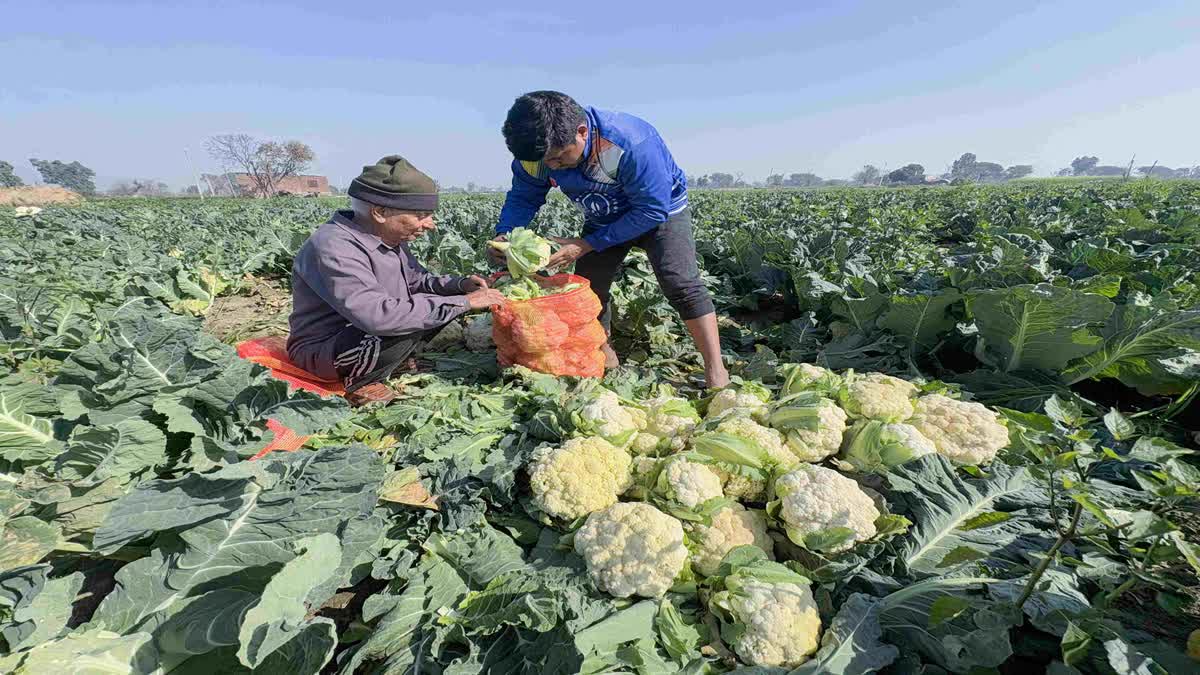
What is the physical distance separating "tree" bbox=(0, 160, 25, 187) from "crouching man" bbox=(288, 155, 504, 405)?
366 ft

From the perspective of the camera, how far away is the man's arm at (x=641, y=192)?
317 centimetres

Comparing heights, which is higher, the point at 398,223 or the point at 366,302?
the point at 398,223

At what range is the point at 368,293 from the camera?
3.00m

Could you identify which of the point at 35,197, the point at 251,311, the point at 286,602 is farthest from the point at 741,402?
the point at 35,197

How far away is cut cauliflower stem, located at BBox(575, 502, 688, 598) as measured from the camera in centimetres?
182

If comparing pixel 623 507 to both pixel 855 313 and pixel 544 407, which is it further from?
pixel 855 313

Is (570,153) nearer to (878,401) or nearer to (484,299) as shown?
(484,299)

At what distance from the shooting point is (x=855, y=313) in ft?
12.5

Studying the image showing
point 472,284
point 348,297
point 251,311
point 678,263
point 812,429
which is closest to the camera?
point 812,429

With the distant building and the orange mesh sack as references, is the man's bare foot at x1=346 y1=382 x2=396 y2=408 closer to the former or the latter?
the orange mesh sack

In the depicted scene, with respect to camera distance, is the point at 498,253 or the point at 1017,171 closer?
the point at 498,253

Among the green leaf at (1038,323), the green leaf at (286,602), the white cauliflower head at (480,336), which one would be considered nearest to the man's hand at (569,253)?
the white cauliflower head at (480,336)

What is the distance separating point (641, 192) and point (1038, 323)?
7.76 ft

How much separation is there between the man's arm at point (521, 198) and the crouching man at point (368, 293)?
729 millimetres
